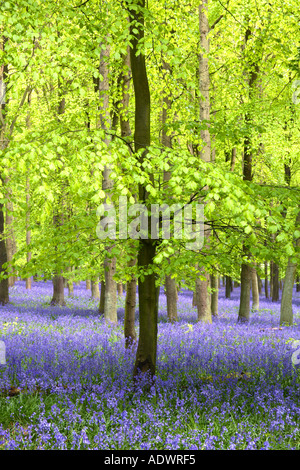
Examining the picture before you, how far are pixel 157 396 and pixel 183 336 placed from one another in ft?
14.4

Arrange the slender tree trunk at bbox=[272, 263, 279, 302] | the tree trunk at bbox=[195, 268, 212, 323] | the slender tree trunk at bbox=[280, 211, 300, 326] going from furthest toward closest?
the slender tree trunk at bbox=[272, 263, 279, 302] → the slender tree trunk at bbox=[280, 211, 300, 326] → the tree trunk at bbox=[195, 268, 212, 323]

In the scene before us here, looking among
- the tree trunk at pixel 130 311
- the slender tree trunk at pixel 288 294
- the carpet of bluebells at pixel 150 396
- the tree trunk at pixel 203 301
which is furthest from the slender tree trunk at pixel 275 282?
the tree trunk at pixel 130 311

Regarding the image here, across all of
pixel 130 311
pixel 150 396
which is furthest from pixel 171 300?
pixel 150 396

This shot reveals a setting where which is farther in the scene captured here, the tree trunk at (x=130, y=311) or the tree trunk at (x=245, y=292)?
the tree trunk at (x=245, y=292)

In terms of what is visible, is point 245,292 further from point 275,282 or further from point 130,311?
point 275,282

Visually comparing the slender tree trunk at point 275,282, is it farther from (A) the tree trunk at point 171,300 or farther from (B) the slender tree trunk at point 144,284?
(B) the slender tree trunk at point 144,284

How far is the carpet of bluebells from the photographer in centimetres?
456

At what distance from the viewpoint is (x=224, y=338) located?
10.1 metres

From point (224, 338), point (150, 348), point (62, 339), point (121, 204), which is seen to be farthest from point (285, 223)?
point (62, 339)

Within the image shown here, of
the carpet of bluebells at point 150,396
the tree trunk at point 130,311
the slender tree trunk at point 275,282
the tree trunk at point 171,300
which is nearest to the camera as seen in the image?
the carpet of bluebells at point 150,396

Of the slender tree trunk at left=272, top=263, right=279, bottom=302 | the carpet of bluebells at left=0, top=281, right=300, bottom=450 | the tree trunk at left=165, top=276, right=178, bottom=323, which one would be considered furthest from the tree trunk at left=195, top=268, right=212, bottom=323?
the slender tree trunk at left=272, top=263, right=279, bottom=302

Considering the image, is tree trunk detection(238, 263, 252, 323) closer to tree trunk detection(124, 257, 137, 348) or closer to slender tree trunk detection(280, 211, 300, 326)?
slender tree trunk detection(280, 211, 300, 326)

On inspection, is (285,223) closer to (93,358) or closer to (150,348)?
(150,348)

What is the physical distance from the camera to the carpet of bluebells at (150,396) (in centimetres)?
456
